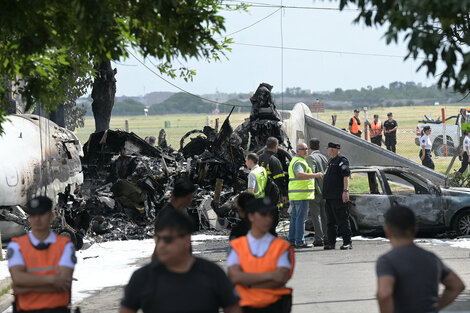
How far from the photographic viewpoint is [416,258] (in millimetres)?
6121

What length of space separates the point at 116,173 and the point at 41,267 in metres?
15.4

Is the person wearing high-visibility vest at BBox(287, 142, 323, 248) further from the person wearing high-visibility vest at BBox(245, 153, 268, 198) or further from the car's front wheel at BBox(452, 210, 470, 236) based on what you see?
the car's front wheel at BBox(452, 210, 470, 236)

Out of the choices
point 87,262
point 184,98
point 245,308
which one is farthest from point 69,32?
point 184,98

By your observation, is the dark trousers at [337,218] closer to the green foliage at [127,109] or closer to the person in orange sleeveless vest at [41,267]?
the person in orange sleeveless vest at [41,267]

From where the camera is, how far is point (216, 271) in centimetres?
561

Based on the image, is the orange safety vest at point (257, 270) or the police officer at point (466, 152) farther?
the police officer at point (466, 152)

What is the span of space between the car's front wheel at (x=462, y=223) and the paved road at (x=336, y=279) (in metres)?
1.09

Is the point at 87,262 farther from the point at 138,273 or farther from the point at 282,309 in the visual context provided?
the point at 138,273

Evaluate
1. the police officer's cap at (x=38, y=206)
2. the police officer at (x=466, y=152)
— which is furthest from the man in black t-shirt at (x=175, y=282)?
the police officer at (x=466, y=152)

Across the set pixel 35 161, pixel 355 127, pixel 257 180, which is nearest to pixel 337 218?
pixel 257 180

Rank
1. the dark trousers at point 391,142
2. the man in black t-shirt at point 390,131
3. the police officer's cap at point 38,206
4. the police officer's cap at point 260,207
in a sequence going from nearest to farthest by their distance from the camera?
the police officer's cap at point 260,207 < the police officer's cap at point 38,206 < the man in black t-shirt at point 390,131 < the dark trousers at point 391,142

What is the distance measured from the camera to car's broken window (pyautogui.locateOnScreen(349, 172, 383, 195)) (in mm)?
18125

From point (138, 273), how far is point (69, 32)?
16.0 ft

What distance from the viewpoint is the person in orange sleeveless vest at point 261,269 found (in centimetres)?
682
